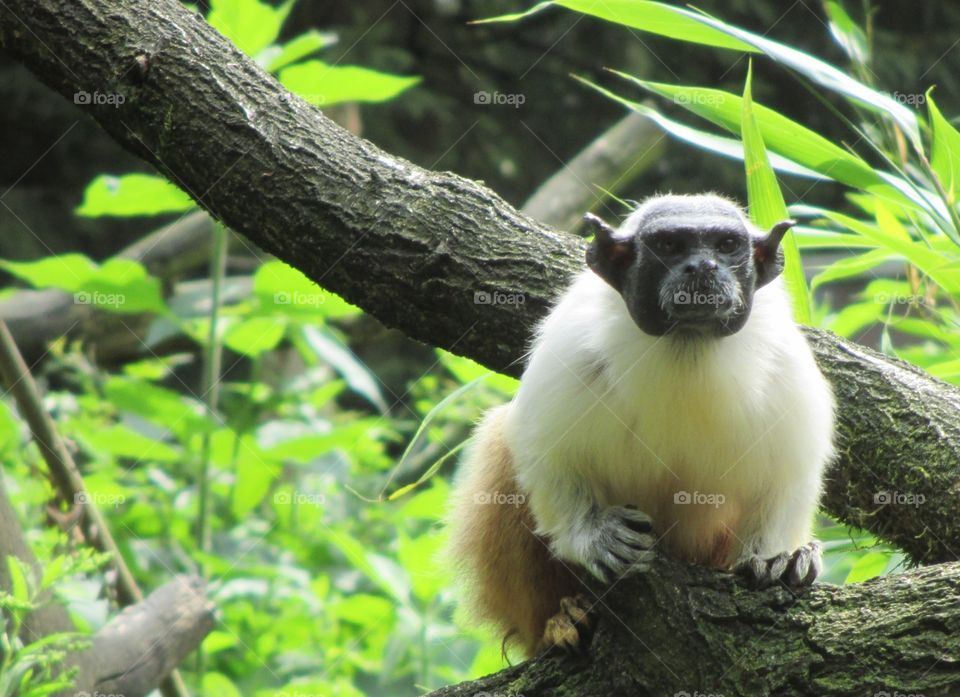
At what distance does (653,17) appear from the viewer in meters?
3.08

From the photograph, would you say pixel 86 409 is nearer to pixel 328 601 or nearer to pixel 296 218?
pixel 328 601

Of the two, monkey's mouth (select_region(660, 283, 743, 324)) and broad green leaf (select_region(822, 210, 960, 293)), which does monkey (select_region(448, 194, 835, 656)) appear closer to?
monkey's mouth (select_region(660, 283, 743, 324))

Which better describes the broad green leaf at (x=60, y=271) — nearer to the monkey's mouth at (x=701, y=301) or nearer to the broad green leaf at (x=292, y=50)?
the broad green leaf at (x=292, y=50)

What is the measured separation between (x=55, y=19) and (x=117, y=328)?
3540 mm

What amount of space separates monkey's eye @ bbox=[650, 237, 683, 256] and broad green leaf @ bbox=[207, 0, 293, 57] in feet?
7.43

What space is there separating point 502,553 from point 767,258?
43.7 inches

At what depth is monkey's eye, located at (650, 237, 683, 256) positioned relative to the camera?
8.56ft

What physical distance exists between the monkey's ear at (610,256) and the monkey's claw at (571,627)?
2.72 feet

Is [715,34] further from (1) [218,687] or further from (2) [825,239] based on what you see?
(1) [218,687]

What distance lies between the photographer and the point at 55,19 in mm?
2961

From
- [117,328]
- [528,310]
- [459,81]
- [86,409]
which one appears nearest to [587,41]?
[459,81]

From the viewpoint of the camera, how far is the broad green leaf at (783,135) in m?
3.09

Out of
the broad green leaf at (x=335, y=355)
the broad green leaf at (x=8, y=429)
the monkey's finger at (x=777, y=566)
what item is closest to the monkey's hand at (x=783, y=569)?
the monkey's finger at (x=777, y=566)

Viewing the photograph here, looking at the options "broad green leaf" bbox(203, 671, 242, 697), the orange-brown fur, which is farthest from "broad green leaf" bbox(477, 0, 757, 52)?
"broad green leaf" bbox(203, 671, 242, 697)
